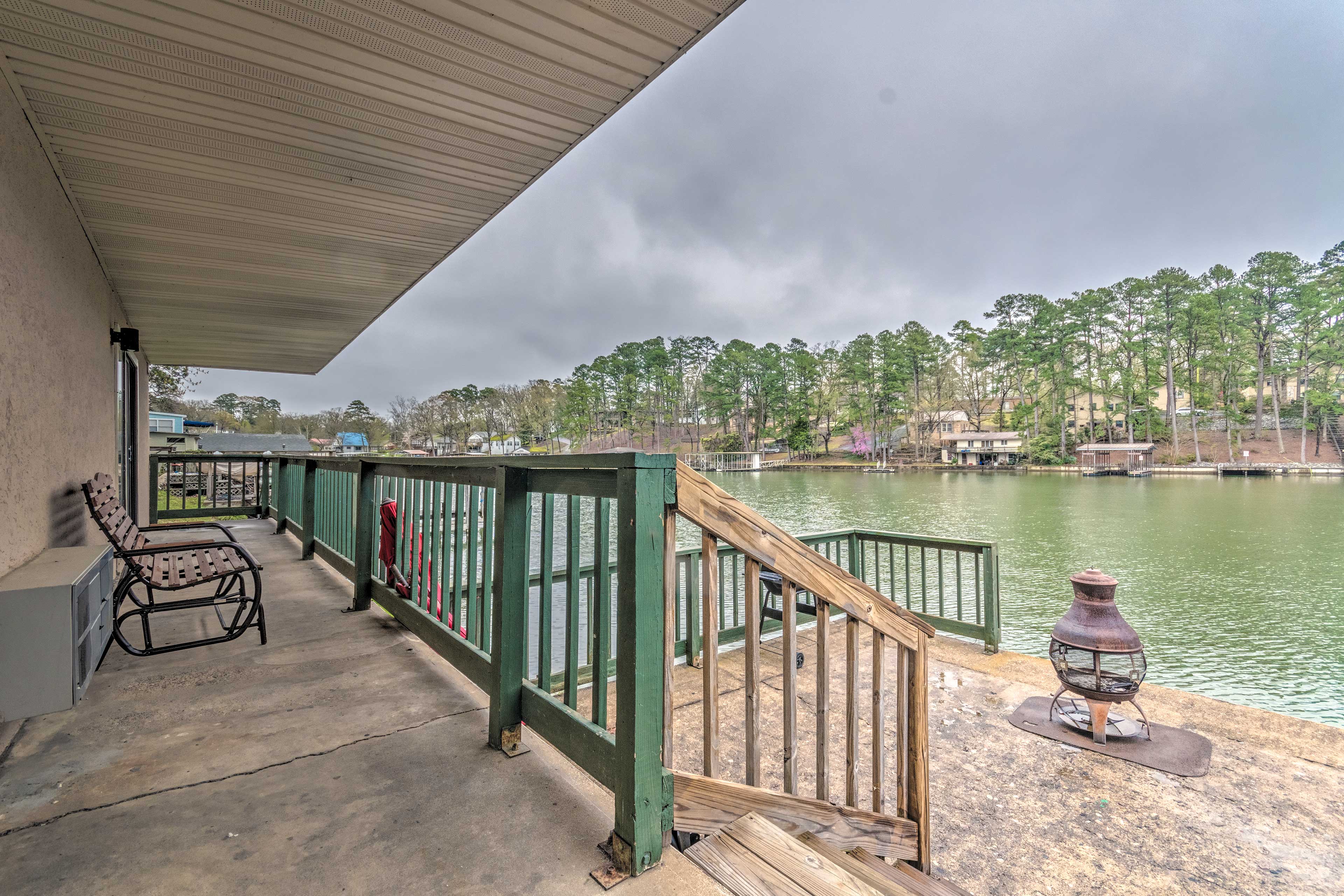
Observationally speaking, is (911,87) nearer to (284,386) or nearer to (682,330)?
(682,330)

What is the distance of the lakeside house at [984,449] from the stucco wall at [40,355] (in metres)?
52.0

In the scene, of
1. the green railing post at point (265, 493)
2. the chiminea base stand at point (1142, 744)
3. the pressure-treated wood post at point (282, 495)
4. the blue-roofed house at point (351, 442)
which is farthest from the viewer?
the blue-roofed house at point (351, 442)

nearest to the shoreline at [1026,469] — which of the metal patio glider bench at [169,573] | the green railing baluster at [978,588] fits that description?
the green railing baluster at [978,588]

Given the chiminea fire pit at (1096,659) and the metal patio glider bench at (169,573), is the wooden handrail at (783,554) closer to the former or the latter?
the chiminea fire pit at (1096,659)

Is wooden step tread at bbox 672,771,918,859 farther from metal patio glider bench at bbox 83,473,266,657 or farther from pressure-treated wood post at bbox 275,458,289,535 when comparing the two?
pressure-treated wood post at bbox 275,458,289,535

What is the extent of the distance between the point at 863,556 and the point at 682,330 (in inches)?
2727

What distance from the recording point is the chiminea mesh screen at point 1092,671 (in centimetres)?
301

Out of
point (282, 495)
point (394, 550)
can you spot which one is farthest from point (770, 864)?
point (282, 495)

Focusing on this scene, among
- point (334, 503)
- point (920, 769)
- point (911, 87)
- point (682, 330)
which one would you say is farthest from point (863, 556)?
point (682, 330)

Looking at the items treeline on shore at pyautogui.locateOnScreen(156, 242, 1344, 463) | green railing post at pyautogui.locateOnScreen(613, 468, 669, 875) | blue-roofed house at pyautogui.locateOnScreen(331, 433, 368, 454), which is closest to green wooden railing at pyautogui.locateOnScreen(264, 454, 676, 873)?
green railing post at pyautogui.locateOnScreen(613, 468, 669, 875)

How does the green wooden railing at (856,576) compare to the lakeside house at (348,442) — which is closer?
the green wooden railing at (856,576)

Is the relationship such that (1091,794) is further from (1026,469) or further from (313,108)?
(1026,469)

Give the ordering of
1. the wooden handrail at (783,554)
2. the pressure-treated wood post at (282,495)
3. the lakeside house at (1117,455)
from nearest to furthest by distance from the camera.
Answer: the wooden handrail at (783,554) → the pressure-treated wood post at (282,495) → the lakeside house at (1117,455)

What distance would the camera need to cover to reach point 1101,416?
159 feet
